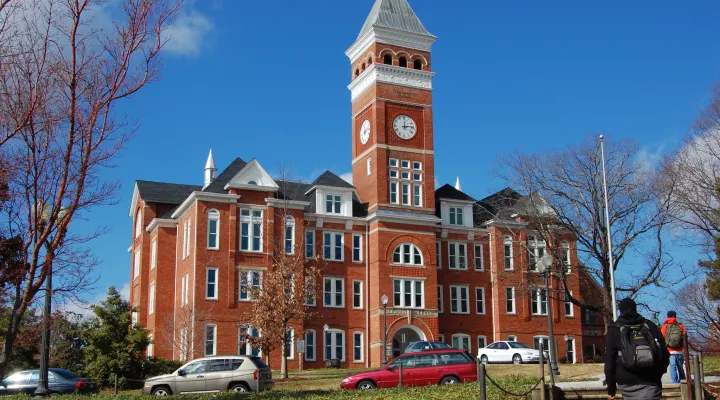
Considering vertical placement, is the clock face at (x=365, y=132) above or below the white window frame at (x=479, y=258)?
above

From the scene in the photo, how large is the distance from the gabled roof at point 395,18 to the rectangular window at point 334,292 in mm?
17343

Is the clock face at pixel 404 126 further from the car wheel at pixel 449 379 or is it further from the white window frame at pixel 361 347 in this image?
the car wheel at pixel 449 379

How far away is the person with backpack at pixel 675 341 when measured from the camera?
59.2ft

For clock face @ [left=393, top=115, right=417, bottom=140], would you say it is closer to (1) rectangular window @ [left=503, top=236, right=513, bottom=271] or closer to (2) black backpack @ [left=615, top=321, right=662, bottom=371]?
(1) rectangular window @ [left=503, top=236, right=513, bottom=271]

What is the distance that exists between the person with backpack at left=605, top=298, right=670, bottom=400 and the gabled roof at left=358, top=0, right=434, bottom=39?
48.0 metres

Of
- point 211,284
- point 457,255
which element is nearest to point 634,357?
point 211,284

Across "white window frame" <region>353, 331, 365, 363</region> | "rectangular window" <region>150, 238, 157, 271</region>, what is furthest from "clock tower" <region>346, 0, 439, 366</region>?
"rectangular window" <region>150, 238, 157, 271</region>

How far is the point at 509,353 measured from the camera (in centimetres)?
4628

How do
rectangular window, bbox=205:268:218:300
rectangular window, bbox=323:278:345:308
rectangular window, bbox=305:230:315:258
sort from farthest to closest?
rectangular window, bbox=323:278:345:308 < rectangular window, bbox=305:230:315:258 < rectangular window, bbox=205:268:218:300

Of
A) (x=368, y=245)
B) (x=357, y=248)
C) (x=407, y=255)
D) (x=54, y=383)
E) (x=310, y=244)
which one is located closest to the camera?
(x=54, y=383)

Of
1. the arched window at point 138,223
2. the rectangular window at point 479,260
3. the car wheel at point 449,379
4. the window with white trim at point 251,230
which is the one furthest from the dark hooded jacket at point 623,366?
the arched window at point 138,223

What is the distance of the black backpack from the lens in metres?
10.1

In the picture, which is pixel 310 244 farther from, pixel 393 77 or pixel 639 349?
pixel 639 349

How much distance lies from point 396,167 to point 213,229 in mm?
13108
